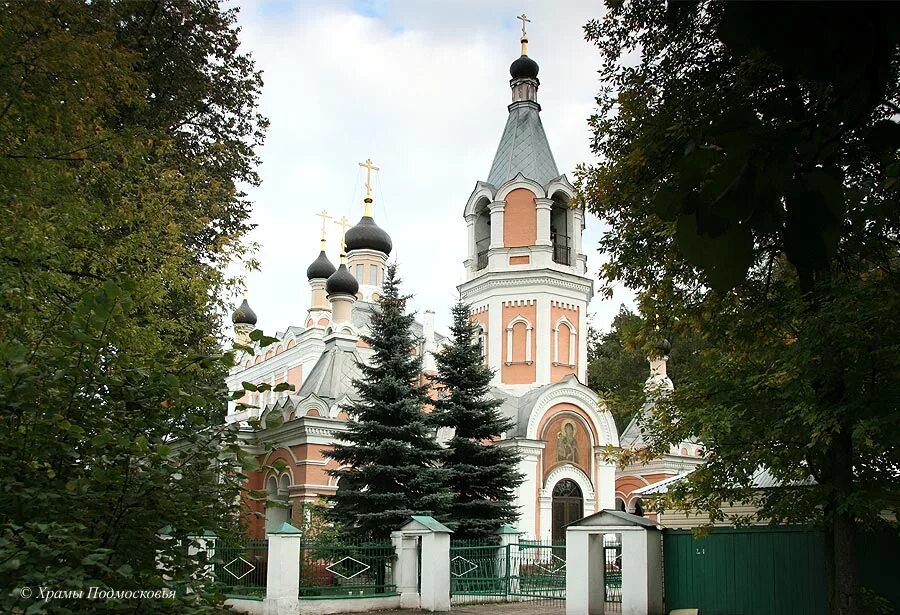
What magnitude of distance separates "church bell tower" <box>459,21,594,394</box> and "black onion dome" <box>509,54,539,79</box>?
10.2 feet

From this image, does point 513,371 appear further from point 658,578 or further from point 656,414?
point 656,414

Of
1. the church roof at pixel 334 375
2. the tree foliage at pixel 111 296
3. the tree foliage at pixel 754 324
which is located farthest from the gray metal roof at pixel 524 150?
the tree foliage at pixel 754 324

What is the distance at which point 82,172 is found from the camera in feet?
31.7

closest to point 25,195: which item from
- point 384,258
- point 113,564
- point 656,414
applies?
point 113,564

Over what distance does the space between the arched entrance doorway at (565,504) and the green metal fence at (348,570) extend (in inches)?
472

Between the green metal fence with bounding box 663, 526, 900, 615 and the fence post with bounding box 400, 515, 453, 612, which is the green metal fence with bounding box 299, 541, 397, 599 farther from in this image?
the green metal fence with bounding box 663, 526, 900, 615

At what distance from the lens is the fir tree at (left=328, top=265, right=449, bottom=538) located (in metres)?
17.2

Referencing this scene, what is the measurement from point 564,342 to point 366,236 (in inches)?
414

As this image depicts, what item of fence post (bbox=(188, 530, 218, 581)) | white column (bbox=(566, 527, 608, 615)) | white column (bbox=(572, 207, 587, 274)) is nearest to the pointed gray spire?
white column (bbox=(572, 207, 587, 274))

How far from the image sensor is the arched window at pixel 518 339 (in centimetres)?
2839

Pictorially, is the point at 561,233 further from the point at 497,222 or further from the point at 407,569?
the point at 407,569

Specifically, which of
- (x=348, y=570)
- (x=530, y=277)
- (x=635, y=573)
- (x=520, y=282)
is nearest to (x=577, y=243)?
(x=530, y=277)

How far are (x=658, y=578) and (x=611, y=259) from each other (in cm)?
520

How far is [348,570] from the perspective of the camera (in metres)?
14.4
